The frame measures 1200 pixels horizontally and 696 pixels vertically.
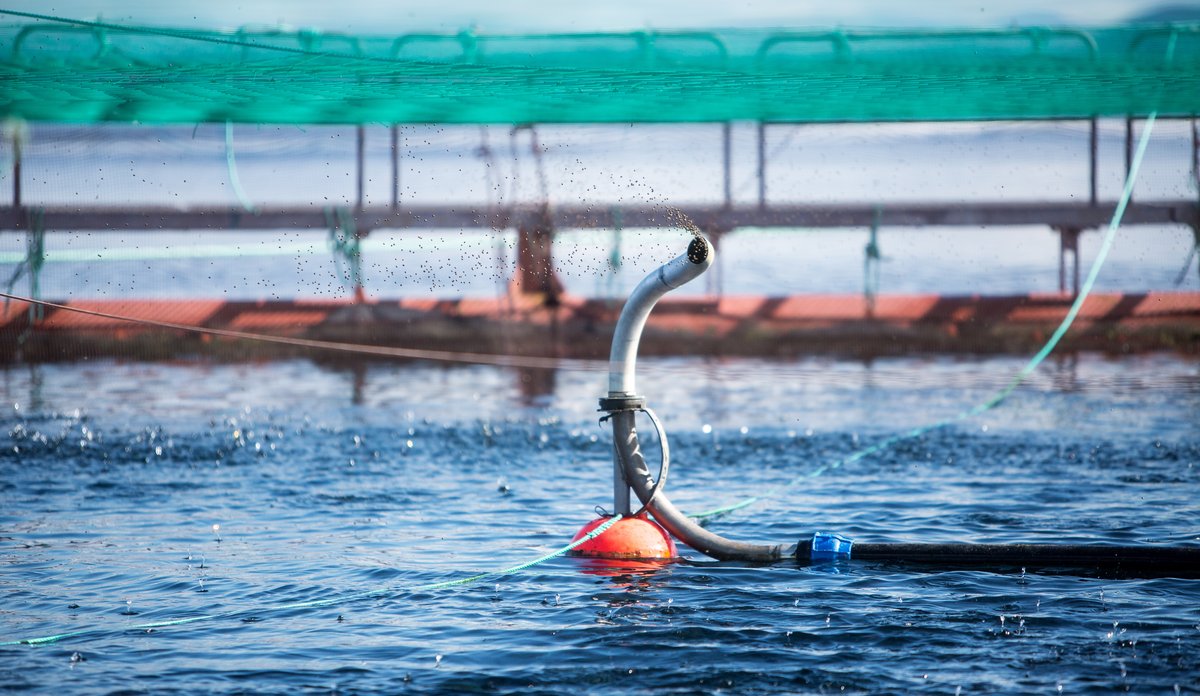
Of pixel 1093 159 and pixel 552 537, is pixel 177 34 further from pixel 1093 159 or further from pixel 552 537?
pixel 1093 159

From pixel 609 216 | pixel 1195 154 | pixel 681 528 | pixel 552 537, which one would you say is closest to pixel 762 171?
pixel 609 216

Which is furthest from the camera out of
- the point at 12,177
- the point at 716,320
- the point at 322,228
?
the point at 716,320

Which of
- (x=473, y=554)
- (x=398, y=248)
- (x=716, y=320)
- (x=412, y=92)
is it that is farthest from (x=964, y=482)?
(x=716, y=320)

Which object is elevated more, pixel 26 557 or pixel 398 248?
pixel 398 248

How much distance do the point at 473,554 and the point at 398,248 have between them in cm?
993

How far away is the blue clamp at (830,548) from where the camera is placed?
6.77m

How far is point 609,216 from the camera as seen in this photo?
19.0 m

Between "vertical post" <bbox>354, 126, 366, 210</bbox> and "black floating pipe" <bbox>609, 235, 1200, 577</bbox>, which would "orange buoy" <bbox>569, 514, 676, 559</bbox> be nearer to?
"black floating pipe" <bbox>609, 235, 1200, 577</bbox>

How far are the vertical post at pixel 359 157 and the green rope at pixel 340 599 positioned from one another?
941 cm

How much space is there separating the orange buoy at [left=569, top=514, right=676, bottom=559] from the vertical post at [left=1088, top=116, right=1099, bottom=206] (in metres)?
13.9

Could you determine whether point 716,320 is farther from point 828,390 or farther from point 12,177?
point 12,177

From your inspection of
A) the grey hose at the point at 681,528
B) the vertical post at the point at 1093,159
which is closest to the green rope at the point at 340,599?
the grey hose at the point at 681,528

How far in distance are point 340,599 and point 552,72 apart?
3.40m

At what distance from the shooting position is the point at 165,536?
7695mm
